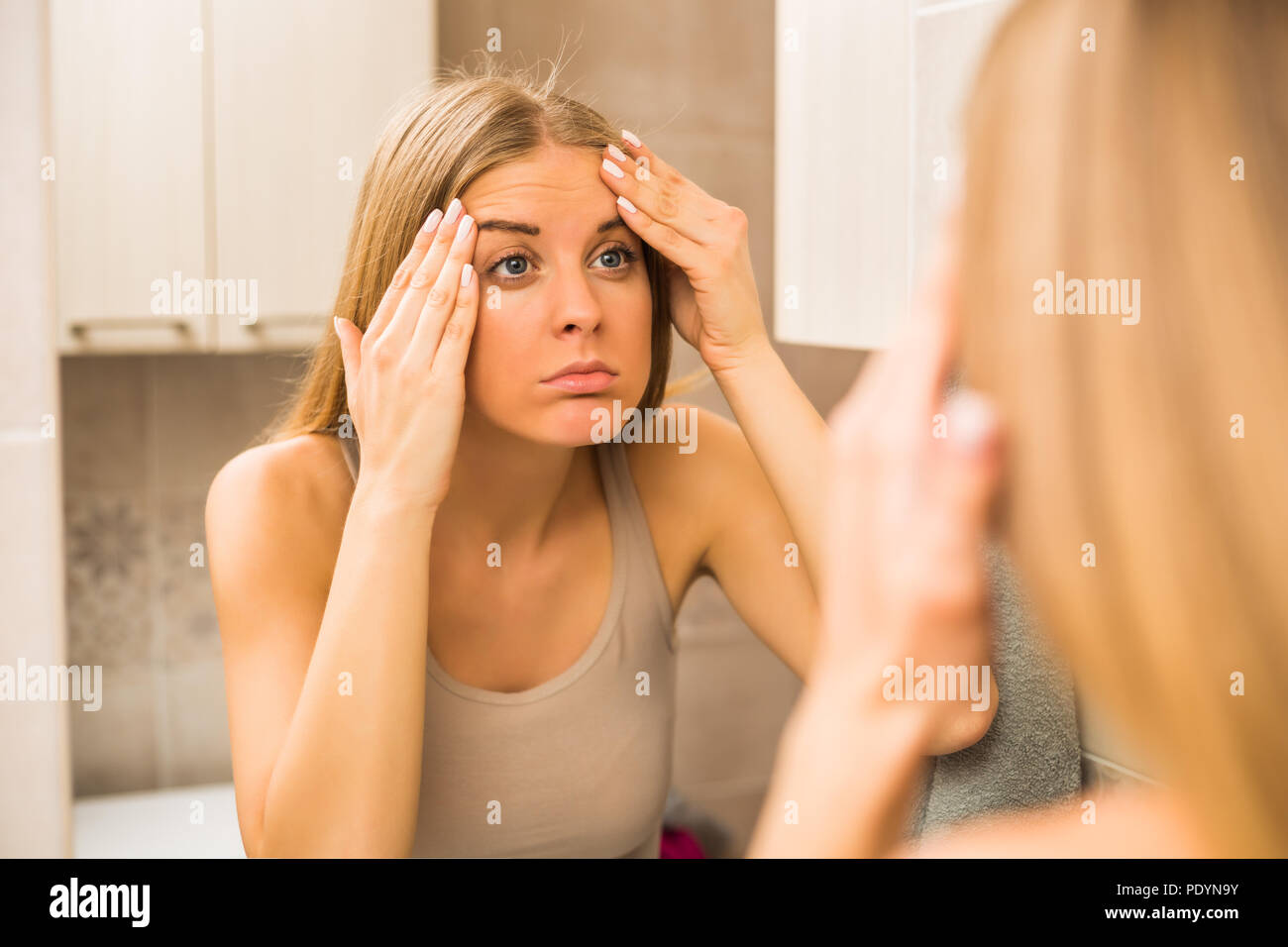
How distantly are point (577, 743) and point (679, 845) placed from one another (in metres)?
0.48

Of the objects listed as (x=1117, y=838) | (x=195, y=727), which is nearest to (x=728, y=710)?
(x=195, y=727)

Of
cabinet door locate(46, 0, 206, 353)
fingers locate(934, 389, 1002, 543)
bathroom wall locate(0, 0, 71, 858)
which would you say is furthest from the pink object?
fingers locate(934, 389, 1002, 543)

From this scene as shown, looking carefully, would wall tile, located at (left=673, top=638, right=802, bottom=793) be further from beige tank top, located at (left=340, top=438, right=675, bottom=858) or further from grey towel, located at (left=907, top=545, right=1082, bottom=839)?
grey towel, located at (left=907, top=545, right=1082, bottom=839)

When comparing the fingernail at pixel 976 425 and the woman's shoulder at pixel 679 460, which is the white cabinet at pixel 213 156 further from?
the fingernail at pixel 976 425

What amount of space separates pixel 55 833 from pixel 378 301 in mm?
403

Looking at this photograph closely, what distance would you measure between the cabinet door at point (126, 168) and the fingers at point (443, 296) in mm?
442

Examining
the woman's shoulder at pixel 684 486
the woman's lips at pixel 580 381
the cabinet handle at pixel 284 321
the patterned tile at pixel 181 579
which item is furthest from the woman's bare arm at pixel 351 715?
the patterned tile at pixel 181 579

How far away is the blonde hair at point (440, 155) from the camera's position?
1.84 ft

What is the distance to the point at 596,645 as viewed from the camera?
651mm

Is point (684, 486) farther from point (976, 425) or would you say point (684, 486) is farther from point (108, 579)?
point (108, 579)

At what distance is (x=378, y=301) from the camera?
59 centimetres

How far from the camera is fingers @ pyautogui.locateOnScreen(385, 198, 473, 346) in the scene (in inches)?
21.1
